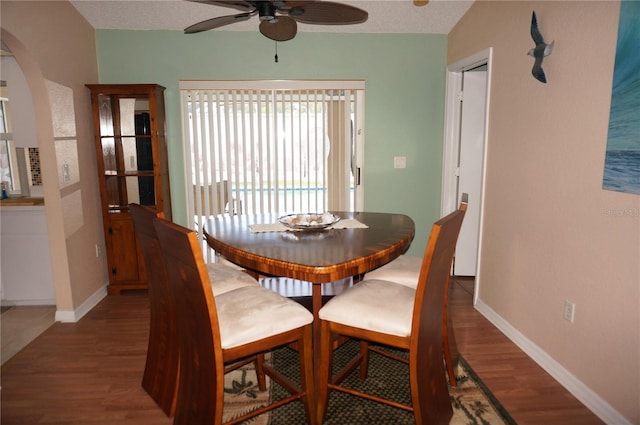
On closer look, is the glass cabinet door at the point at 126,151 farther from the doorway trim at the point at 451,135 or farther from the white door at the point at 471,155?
the white door at the point at 471,155

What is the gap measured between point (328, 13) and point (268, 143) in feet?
6.48

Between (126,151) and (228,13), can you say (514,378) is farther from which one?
(126,151)

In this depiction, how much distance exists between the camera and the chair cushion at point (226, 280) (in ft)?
6.70

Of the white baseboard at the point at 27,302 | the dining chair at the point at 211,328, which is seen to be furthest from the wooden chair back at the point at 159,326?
the white baseboard at the point at 27,302

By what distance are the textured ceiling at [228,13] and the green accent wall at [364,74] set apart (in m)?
0.09

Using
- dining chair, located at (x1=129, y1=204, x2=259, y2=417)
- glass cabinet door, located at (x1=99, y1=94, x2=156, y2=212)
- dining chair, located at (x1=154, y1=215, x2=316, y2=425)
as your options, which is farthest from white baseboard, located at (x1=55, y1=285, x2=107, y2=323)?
dining chair, located at (x1=154, y1=215, x2=316, y2=425)

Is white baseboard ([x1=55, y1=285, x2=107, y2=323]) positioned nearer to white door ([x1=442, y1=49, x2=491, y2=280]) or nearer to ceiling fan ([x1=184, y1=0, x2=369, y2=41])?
ceiling fan ([x1=184, y1=0, x2=369, y2=41])

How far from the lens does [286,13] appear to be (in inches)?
84.2

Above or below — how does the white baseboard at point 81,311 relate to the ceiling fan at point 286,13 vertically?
below

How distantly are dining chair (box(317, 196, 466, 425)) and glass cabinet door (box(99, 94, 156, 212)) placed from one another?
253cm

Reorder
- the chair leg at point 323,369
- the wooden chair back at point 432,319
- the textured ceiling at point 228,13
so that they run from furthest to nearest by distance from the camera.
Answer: the textured ceiling at point 228,13 → the chair leg at point 323,369 → the wooden chair back at point 432,319

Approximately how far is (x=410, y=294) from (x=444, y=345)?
1.77 ft

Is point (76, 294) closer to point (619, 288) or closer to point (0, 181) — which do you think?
point (0, 181)

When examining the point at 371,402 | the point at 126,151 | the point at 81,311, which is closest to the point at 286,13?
the point at 371,402
